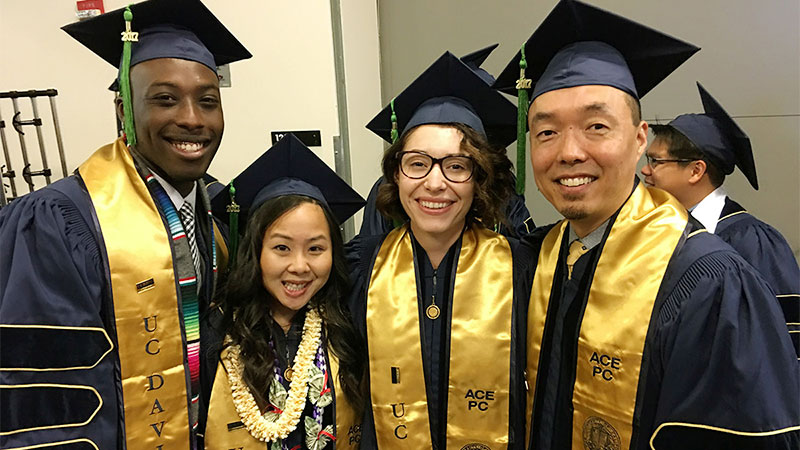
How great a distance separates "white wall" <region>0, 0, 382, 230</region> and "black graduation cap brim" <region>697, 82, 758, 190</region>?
2.15 m

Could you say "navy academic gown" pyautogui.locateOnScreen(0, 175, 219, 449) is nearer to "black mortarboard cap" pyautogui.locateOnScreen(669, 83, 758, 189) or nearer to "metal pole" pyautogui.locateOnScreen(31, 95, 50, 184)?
"metal pole" pyautogui.locateOnScreen(31, 95, 50, 184)

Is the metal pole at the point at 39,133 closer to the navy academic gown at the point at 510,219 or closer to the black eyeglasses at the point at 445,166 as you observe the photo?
the navy academic gown at the point at 510,219

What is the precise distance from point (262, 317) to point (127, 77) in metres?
0.89

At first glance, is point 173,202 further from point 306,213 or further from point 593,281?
point 593,281

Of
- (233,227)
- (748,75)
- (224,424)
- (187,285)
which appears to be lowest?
(224,424)

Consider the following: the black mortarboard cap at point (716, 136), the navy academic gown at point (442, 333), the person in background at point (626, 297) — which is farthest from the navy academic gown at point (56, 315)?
the black mortarboard cap at point (716, 136)

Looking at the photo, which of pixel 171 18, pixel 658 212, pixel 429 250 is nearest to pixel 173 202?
pixel 171 18

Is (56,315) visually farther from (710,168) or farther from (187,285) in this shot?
(710,168)

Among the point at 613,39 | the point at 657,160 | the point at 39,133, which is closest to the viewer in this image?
the point at 613,39

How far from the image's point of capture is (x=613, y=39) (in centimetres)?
136

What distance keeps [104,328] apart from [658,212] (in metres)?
1.62

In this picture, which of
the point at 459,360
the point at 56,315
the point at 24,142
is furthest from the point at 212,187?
the point at 24,142

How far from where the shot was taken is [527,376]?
1524 mm

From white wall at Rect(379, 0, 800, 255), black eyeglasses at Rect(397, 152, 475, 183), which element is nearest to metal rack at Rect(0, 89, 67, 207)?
black eyeglasses at Rect(397, 152, 475, 183)
